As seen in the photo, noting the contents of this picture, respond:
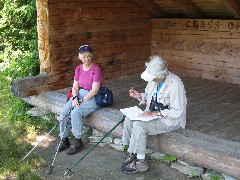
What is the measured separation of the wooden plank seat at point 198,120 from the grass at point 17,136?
279 mm

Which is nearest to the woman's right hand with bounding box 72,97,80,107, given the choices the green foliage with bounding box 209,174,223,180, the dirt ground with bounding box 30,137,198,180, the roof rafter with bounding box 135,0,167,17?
the dirt ground with bounding box 30,137,198,180

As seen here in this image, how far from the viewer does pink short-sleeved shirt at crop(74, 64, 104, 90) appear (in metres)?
4.95

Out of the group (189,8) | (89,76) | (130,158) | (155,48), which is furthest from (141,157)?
(155,48)

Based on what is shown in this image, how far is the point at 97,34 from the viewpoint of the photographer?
270 inches

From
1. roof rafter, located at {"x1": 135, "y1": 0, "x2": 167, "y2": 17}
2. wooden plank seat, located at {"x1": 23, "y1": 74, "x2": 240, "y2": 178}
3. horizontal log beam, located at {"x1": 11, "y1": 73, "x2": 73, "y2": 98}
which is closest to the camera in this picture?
wooden plank seat, located at {"x1": 23, "y1": 74, "x2": 240, "y2": 178}

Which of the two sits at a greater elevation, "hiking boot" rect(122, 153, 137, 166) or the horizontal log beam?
the horizontal log beam

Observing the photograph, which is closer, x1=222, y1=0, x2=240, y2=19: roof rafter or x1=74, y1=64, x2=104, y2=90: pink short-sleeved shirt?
x1=74, y1=64, x2=104, y2=90: pink short-sleeved shirt

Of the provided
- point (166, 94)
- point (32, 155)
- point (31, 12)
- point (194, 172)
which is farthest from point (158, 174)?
point (31, 12)

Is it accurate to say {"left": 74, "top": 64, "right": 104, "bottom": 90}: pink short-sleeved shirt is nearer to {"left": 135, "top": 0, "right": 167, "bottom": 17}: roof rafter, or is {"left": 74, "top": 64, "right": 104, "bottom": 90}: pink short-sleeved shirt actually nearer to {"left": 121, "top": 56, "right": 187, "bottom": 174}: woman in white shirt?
{"left": 121, "top": 56, "right": 187, "bottom": 174}: woman in white shirt

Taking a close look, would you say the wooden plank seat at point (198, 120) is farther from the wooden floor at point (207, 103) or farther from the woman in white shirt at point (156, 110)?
the woman in white shirt at point (156, 110)

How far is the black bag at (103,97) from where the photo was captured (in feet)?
16.6

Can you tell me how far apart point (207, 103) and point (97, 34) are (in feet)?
7.99

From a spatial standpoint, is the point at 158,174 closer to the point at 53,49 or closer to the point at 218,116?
the point at 218,116

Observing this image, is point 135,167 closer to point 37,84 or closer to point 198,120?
point 198,120
